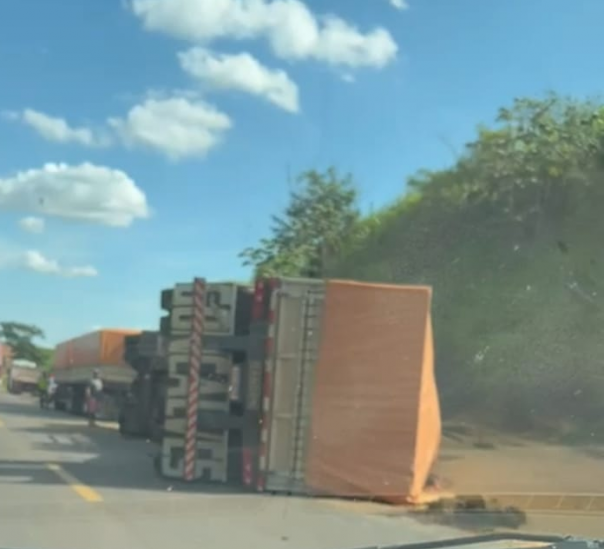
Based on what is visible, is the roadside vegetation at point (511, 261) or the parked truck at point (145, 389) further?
the parked truck at point (145, 389)

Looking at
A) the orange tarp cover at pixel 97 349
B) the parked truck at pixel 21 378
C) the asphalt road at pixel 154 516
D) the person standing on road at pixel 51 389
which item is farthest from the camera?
the parked truck at pixel 21 378

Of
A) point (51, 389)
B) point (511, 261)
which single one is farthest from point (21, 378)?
point (511, 261)

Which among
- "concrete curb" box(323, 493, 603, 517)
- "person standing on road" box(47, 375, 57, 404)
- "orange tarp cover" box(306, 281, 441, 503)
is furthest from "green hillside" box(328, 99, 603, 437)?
"person standing on road" box(47, 375, 57, 404)

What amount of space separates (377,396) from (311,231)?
2.01 metres

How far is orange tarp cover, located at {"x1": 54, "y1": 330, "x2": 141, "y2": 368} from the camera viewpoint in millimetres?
30302

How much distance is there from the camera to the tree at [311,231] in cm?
1157

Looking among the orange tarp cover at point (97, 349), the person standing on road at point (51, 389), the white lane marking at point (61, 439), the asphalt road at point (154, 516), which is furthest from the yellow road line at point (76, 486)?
the person standing on road at point (51, 389)

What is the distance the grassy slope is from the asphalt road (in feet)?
11.7

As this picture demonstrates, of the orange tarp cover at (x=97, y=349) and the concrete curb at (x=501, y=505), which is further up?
the orange tarp cover at (x=97, y=349)

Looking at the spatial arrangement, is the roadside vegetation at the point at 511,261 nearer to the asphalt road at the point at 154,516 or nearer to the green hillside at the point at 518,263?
the green hillside at the point at 518,263

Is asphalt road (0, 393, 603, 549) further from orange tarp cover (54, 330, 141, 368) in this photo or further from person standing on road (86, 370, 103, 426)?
orange tarp cover (54, 330, 141, 368)

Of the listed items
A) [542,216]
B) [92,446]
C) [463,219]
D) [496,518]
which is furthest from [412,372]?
[92,446]

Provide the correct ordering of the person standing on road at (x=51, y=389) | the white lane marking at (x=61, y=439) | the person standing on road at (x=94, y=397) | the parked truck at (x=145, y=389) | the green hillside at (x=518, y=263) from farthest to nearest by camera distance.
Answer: the person standing on road at (x=51, y=389) → the person standing on road at (x=94, y=397) → the white lane marking at (x=61, y=439) → the parked truck at (x=145, y=389) → the green hillside at (x=518, y=263)

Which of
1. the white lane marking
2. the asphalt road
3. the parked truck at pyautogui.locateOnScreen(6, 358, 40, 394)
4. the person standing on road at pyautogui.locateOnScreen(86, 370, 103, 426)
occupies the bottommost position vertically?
the asphalt road
